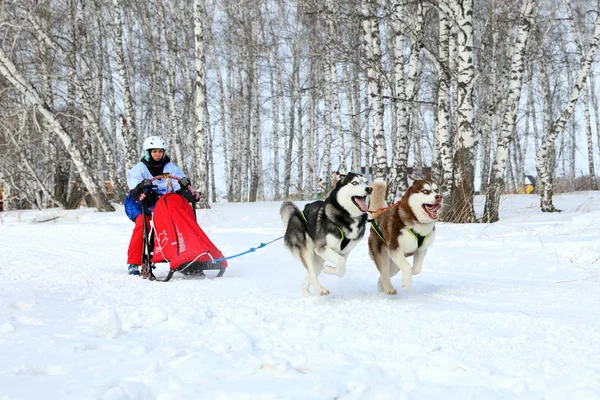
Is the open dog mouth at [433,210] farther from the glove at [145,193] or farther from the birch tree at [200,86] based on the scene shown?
the birch tree at [200,86]

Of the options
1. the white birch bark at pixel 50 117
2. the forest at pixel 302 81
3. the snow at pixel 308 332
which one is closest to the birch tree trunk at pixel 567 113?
the forest at pixel 302 81

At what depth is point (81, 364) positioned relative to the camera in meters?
2.53

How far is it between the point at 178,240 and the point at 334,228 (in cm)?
→ 212

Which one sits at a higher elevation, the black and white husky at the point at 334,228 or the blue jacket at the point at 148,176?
the blue jacket at the point at 148,176

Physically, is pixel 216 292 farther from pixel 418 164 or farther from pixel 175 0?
pixel 418 164

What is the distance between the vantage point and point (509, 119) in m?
10.5

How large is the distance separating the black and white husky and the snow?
314 millimetres

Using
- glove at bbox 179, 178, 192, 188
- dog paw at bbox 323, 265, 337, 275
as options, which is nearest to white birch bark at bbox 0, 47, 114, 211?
glove at bbox 179, 178, 192, 188

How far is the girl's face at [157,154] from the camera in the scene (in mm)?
6105

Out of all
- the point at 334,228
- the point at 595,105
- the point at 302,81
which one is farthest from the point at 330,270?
the point at 595,105

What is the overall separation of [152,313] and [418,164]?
859 inches

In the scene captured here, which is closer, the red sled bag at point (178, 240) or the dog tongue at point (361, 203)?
the dog tongue at point (361, 203)

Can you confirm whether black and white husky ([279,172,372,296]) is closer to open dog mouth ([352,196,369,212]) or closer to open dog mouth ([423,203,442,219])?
open dog mouth ([352,196,369,212])

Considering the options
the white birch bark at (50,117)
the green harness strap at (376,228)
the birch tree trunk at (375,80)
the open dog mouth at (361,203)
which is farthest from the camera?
the white birch bark at (50,117)
